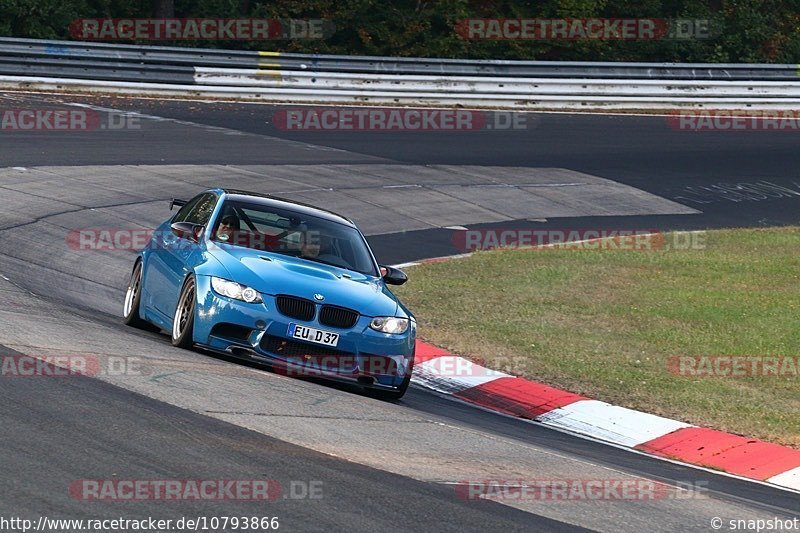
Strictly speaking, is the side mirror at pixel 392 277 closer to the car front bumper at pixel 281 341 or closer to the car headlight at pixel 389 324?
the car headlight at pixel 389 324

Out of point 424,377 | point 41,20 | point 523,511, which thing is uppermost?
point 41,20

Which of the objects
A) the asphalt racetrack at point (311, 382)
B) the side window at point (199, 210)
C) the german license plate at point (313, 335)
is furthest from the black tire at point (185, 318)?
the side window at point (199, 210)

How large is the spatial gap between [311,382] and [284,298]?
76cm

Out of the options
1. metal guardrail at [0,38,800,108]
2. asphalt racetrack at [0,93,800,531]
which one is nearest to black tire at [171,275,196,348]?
asphalt racetrack at [0,93,800,531]

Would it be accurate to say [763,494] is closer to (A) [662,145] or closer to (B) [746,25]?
(A) [662,145]

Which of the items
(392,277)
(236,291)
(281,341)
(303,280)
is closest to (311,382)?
(281,341)

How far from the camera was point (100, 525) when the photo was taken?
19.0 feet

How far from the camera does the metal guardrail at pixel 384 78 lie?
27688 millimetres

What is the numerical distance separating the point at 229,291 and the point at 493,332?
419 centimetres

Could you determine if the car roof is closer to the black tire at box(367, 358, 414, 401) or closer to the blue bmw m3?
the blue bmw m3

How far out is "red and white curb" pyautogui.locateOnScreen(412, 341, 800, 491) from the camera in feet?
31.2

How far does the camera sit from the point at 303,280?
33.4 ft

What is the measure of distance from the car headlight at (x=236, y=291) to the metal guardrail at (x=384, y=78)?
735 inches

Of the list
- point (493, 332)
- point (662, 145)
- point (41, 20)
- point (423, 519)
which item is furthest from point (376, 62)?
point (423, 519)
